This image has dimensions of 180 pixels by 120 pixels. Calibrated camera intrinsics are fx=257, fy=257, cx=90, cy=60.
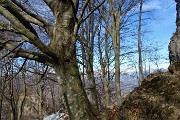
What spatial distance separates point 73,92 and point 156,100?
4.42 feet

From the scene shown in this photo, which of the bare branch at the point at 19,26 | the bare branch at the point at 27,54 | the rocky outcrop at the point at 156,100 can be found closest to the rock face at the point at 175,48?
the rocky outcrop at the point at 156,100

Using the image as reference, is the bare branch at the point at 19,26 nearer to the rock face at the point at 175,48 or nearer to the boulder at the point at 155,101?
the boulder at the point at 155,101

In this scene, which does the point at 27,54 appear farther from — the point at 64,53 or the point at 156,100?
the point at 156,100

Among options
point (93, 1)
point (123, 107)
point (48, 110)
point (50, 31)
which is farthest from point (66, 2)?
point (48, 110)

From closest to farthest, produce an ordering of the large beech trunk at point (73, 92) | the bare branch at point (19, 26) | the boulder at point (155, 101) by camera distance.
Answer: the boulder at point (155, 101) < the bare branch at point (19, 26) < the large beech trunk at point (73, 92)

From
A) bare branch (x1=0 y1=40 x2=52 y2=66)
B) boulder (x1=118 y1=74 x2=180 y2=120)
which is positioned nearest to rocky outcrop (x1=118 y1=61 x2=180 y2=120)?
boulder (x1=118 y1=74 x2=180 y2=120)

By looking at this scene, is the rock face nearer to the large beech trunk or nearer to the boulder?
the boulder

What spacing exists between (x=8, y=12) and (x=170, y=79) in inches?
105

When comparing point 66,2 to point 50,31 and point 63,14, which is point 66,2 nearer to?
point 63,14

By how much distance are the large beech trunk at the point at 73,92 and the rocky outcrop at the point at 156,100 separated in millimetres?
606

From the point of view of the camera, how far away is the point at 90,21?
50.1 feet

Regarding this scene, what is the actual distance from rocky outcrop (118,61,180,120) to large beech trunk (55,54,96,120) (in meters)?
0.61

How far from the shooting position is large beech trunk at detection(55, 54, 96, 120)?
13.9 feet

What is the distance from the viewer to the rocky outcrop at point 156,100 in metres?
3.56
